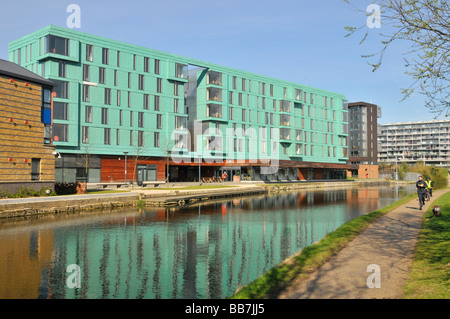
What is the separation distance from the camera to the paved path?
837 centimetres

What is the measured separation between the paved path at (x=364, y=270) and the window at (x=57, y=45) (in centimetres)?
4682

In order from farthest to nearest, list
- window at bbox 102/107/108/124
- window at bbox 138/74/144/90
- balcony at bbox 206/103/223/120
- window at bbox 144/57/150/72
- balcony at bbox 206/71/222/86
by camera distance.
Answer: balcony at bbox 206/71/222/86 < balcony at bbox 206/103/223/120 < window at bbox 144/57/150/72 < window at bbox 138/74/144/90 < window at bbox 102/107/108/124

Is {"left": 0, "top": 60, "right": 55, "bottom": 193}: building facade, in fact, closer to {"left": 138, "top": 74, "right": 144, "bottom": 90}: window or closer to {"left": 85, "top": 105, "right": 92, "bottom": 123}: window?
{"left": 85, "top": 105, "right": 92, "bottom": 123}: window

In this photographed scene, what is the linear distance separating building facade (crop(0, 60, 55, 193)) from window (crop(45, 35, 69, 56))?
21.7 meters

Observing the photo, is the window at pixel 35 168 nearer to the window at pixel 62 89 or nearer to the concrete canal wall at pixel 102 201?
the concrete canal wall at pixel 102 201

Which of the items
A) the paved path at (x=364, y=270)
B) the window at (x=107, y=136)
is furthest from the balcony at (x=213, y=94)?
the paved path at (x=364, y=270)

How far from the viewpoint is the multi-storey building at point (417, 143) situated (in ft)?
556

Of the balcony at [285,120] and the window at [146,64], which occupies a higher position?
the window at [146,64]

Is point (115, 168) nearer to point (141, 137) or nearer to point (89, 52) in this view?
point (141, 137)

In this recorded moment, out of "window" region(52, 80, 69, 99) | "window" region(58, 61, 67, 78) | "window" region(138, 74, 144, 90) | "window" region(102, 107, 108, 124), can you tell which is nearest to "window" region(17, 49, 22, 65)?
"window" region(58, 61, 67, 78)

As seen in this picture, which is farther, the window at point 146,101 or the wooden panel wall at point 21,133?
the window at point 146,101

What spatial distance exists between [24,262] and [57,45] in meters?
43.6

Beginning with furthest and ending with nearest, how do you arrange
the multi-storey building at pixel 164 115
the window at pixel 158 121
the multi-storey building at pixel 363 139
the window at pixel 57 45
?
1. the multi-storey building at pixel 363 139
2. the window at pixel 158 121
3. the multi-storey building at pixel 164 115
4. the window at pixel 57 45

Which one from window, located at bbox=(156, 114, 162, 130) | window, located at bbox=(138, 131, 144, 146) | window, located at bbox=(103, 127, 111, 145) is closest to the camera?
window, located at bbox=(103, 127, 111, 145)
